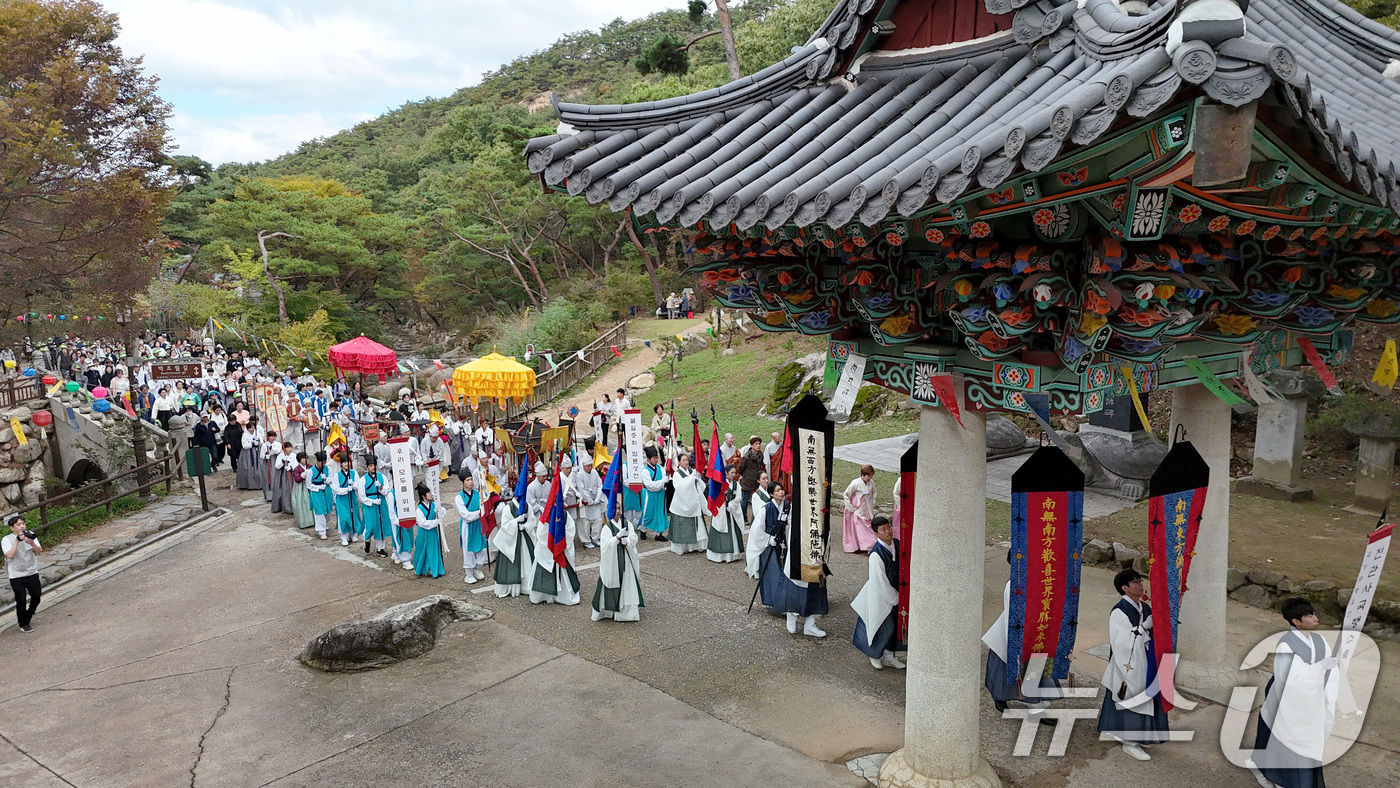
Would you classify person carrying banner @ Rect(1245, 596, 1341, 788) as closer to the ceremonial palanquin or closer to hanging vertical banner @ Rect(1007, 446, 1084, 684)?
hanging vertical banner @ Rect(1007, 446, 1084, 684)

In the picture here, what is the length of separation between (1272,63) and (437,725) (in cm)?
742

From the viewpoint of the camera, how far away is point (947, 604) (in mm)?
5707

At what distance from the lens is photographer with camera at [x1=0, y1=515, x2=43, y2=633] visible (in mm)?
10102

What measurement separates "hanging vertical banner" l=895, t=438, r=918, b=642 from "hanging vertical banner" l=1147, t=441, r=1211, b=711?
1.81 m

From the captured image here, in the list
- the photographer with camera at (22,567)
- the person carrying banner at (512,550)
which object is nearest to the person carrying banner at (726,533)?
the person carrying banner at (512,550)

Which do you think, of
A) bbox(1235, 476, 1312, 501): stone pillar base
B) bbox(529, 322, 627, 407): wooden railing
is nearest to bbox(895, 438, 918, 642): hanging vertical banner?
bbox(1235, 476, 1312, 501): stone pillar base

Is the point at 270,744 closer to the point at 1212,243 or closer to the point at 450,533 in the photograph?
the point at 450,533

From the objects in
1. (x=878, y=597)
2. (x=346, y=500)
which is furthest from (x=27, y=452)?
(x=878, y=597)

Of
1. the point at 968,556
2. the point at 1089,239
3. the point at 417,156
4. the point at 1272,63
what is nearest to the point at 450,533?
the point at 968,556

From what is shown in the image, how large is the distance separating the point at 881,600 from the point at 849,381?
288 centimetres

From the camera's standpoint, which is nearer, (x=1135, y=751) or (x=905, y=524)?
(x=1135, y=751)

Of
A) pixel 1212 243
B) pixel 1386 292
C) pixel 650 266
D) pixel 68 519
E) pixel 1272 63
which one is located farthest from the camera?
pixel 650 266

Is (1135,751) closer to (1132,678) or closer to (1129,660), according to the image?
(1132,678)

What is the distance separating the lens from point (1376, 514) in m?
11.5
